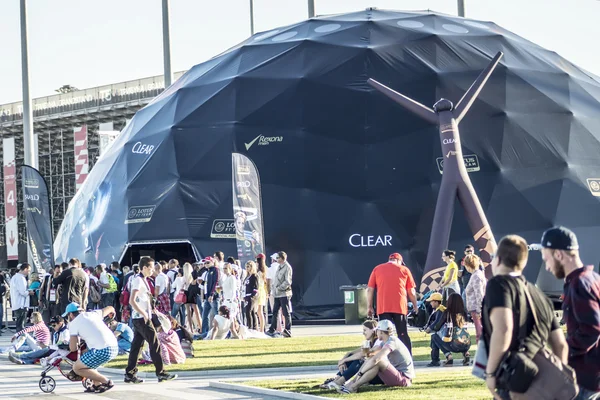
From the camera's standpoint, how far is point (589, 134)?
3050cm

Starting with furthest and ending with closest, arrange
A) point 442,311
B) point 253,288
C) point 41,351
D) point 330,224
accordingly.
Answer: point 330,224 < point 253,288 < point 41,351 < point 442,311

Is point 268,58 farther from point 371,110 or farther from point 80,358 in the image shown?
point 80,358

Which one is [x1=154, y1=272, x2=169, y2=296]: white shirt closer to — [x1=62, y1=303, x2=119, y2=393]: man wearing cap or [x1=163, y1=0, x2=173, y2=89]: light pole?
[x1=62, y1=303, x2=119, y2=393]: man wearing cap

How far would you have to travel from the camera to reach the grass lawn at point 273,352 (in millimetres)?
16188

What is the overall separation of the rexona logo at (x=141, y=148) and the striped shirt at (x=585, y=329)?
85.9ft

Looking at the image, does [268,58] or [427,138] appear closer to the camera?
[427,138]

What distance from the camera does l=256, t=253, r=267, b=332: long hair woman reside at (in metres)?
22.3

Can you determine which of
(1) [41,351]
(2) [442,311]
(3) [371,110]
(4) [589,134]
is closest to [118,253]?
(3) [371,110]

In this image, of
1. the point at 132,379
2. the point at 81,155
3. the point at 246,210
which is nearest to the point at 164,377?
the point at 132,379

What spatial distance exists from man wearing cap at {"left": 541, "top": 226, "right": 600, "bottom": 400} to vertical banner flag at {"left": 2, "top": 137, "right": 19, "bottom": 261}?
54224 millimetres

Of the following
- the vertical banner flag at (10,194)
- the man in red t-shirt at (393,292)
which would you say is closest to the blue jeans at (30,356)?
the man in red t-shirt at (393,292)

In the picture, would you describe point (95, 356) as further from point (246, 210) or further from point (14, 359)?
point (246, 210)

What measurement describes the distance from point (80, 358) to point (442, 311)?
5.41m

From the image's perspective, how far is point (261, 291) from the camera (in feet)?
73.4
